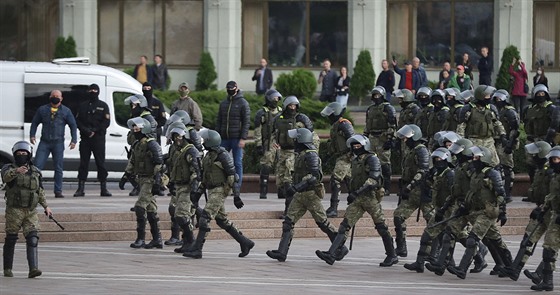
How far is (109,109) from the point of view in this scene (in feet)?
94.5

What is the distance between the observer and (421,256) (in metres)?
21.8

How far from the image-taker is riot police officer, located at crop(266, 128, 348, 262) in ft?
73.6

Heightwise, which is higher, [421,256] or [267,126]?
[267,126]

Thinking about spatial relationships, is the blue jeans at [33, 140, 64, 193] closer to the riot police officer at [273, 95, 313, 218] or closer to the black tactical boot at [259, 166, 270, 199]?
the black tactical boot at [259, 166, 270, 199]

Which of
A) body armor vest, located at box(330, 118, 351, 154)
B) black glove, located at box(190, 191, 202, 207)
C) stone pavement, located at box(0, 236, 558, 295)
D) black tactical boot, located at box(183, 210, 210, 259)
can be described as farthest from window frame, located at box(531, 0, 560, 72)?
black tactical boot, located at box(183, 210, 210, 259)

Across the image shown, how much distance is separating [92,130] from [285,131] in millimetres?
3885

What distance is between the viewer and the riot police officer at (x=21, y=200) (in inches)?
805

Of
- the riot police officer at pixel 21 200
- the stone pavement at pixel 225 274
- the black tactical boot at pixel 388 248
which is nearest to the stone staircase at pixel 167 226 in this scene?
the stone pavement at pixel 225 274

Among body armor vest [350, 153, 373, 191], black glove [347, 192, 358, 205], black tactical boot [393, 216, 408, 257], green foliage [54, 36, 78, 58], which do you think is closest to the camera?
black glove [347, 192, 358, 205]

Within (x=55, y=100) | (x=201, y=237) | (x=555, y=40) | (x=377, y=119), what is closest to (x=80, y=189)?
(x=55, y=100)

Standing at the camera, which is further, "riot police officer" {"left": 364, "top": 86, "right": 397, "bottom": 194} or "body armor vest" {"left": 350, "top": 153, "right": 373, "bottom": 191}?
"riot police officer" {"left": 364, "top": 86, "right": 397, "bottom": 194}

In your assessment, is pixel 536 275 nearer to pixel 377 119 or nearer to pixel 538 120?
pixel 538 120

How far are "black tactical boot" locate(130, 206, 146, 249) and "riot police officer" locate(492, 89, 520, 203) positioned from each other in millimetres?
6233

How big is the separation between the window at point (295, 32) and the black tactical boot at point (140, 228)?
22.7 m
